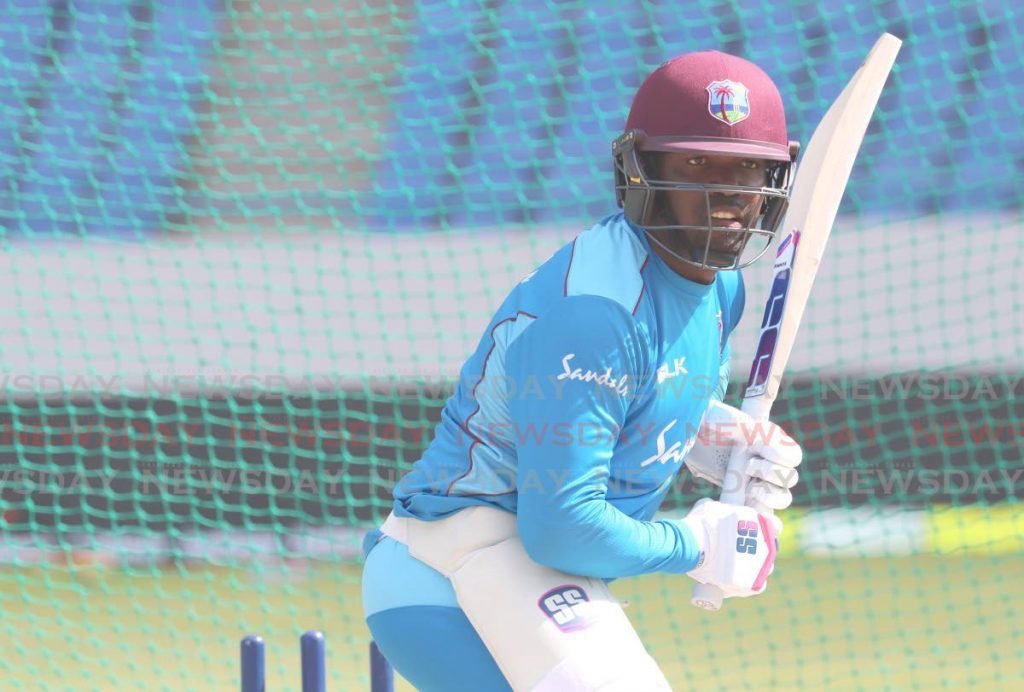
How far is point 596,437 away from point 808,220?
84 centimetres

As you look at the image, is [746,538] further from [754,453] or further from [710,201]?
[710,201]

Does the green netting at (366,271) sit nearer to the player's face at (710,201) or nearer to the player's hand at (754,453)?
the player's hand at (754,453)

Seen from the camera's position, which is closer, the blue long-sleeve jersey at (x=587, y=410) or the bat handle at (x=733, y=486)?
the blue long-sleeve jersey at (x=587, y=410)

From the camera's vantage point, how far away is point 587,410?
5.20ft

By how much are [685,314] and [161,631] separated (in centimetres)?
360

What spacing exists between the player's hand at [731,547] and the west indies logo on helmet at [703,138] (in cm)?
37

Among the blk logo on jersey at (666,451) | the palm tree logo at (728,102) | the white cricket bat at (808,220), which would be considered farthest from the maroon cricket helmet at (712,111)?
the white cricket bat at (808,220)

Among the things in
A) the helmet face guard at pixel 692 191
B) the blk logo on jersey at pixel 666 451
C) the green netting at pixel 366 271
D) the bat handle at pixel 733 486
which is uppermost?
the helmet face guard at pixel 692 191

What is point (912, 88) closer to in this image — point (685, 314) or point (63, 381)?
point (63, 381)

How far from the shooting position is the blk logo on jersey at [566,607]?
1677 mm

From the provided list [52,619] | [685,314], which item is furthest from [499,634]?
[52,619]

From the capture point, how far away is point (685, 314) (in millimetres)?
1761

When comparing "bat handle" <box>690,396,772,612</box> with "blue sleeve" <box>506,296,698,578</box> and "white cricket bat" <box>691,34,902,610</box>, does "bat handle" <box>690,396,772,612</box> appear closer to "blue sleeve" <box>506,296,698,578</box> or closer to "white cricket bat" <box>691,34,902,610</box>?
"white cricket bat" <box>691,34,902,610</box>

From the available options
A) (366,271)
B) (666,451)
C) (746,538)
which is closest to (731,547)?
(746,538)
